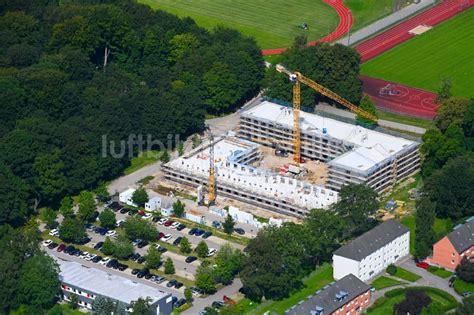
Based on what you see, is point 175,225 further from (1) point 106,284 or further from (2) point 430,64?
(2) point 430,64

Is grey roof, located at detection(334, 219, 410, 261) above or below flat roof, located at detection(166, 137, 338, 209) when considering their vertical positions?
above

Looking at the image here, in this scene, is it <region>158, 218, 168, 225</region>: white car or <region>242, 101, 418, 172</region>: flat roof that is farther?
<region>242, 101, 418, 172</region>: flat roof

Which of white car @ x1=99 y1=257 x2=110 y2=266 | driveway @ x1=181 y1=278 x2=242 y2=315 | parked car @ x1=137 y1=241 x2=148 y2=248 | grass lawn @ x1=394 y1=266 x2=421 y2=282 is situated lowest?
white car @ x1=99 y1=257 x2=110 y2=266

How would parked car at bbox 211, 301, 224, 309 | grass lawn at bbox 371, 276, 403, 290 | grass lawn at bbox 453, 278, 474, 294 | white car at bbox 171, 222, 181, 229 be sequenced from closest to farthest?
parked car at bbox 211, 301, 224, 309
grass lawn at bbox 453, 278, 474, 294
grass lawn at bbox 371, 276, 403, 290
white car at bbox 171, 222, 181, 229

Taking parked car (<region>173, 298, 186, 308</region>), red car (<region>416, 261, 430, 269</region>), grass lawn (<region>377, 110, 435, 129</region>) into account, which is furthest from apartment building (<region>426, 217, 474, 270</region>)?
grass lawn (<region>377, 110, 435, 129</region>)

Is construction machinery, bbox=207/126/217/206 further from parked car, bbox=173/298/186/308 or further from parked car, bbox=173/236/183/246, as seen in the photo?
parked car, bbox=173/298/186/308

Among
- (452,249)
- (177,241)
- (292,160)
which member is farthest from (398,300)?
(292,160)
